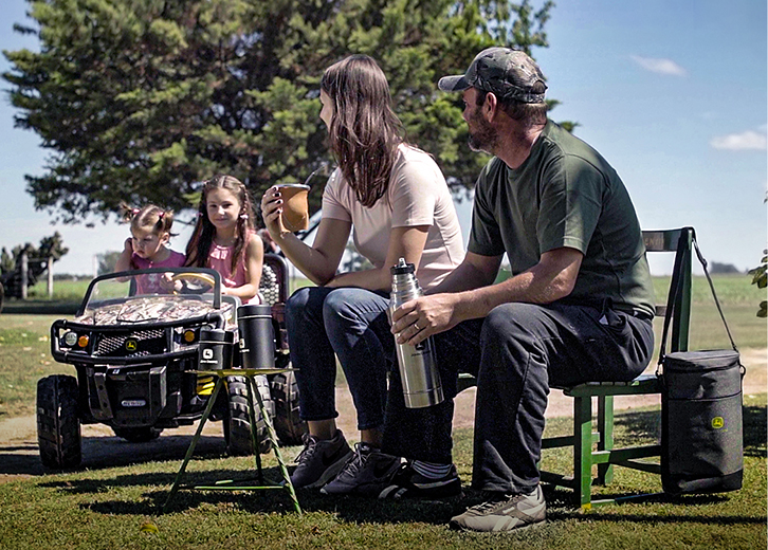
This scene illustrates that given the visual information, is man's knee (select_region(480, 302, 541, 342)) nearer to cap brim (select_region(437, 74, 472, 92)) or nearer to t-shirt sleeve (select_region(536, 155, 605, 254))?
t-shirt sleeve (select_region(536, 155, 605, 254))

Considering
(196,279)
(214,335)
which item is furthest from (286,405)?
(214,335)

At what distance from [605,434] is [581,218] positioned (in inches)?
48.5

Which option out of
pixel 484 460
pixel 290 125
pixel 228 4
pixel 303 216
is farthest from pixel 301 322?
pixel 228 4

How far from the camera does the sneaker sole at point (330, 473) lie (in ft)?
12.9

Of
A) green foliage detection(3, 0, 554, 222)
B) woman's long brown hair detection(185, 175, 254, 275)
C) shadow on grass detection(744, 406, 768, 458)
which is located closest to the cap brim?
shadow on grass detection(744, 406, 768, 458)

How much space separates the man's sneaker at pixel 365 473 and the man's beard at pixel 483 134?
1.19m

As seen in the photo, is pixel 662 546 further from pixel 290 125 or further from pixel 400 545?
pixel 290 125

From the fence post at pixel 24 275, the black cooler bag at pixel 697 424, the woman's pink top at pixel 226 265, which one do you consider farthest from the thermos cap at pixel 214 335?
the fence post at pixel 24 275

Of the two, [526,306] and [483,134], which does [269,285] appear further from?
[526,306]

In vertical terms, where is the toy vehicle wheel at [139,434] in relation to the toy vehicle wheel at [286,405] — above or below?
below

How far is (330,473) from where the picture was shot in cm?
396

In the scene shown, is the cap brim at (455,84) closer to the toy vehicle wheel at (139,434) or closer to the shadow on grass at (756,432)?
the shadow on grass at (756,432)

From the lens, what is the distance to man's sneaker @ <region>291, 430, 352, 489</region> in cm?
392

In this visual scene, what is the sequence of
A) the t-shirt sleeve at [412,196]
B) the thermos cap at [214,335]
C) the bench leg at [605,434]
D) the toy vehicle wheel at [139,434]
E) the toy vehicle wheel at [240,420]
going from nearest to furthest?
1. the t-shirt sleeve at [412,196]
2. the bench leg at [605,434]
3. the thermos cap at [214,335]
4. the toy vehicle wheel at [240,420]
5. the toy vehicle wheel at [139,434]
